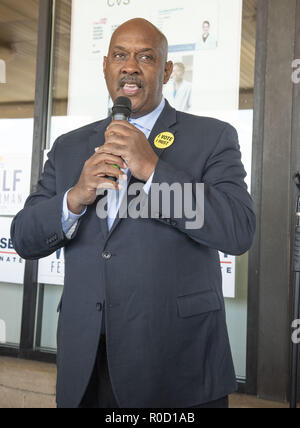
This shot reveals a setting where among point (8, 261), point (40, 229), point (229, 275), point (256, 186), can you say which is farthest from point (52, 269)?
point (40, 229)

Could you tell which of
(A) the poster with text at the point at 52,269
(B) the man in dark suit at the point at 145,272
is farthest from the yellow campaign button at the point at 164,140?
(A) the poster with text at the point at 52,269

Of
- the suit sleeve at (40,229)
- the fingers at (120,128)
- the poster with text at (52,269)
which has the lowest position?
the poster with text at (52,269)

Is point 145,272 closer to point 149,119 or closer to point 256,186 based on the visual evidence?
point 149,119

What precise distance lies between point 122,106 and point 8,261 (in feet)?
8.81

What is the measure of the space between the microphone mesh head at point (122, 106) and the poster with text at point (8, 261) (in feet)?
8.35

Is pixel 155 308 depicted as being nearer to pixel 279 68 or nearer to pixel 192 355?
pixel 192 355

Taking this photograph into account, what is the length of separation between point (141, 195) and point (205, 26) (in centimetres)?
228

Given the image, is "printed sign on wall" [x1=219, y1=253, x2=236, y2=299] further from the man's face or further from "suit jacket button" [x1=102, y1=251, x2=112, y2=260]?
A: "suit jacket button" [x1=102, y1=251, x2=112, y2=260]

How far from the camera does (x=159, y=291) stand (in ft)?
4.38

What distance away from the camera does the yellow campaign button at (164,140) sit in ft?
4.78

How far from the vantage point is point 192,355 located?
4.44 ft

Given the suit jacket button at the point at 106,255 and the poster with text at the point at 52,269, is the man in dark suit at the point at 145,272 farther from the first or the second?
the poster with text at the point at 52,269

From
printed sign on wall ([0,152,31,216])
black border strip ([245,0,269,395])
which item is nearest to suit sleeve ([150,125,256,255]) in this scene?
black border strip ([245,0,269,395])
